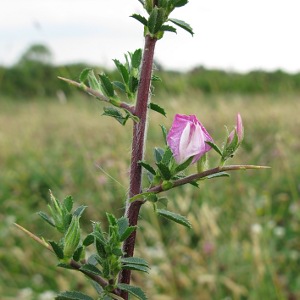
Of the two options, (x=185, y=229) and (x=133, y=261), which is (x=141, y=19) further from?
(x=185, y=229)

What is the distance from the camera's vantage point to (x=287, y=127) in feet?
18.0

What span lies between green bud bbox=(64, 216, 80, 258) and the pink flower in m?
0.12

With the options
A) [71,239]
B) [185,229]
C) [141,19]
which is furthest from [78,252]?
[185,229]

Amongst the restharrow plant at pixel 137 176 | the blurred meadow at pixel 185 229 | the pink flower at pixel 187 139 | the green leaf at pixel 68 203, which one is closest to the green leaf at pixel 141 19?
the restharrow plant at pixel 137 176

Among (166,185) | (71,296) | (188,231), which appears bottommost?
(188,231)

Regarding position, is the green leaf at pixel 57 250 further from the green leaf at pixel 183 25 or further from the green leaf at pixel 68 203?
the green leaf at pixel 183 25

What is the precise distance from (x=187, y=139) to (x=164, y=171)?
40mm

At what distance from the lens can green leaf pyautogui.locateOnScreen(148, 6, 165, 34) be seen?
1.74 feet

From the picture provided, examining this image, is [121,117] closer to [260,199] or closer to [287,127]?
[260,199]

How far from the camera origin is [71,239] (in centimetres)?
54

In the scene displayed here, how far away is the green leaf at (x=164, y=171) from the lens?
21.6 inches

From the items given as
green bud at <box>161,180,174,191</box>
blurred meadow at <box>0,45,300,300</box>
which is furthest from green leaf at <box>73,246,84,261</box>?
blurred meadow at <box>0,45,300,300</box>

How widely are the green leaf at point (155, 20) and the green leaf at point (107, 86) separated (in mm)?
79

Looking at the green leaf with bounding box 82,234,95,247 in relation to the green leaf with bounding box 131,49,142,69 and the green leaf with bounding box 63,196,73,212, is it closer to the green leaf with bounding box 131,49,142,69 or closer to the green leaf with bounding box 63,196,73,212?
the green leaf with bounding box 63,196,73,212
